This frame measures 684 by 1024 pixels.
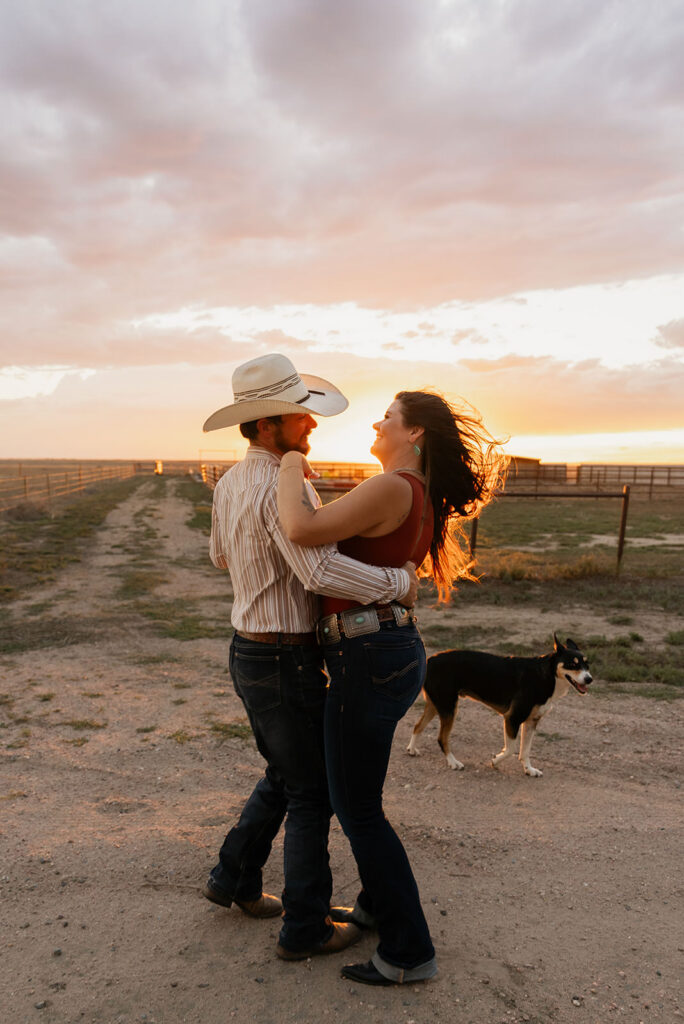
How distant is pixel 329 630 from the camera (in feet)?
7.73

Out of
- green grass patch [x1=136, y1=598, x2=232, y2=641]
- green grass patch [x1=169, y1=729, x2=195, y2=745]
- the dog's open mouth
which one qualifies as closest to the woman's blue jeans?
the dog's open mouth

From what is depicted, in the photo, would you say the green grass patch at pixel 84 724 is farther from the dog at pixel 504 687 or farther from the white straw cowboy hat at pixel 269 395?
the white straw cowboy hat at pixel 269 395

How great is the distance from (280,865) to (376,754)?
157cm

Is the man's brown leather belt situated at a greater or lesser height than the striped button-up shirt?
lesser

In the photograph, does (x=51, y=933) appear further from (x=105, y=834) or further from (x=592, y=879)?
(x=592, y=879)

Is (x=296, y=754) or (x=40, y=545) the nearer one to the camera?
(x=296, y=754)

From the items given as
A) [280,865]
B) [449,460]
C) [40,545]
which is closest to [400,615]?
[449,460]

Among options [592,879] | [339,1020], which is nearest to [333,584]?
[339,1020]

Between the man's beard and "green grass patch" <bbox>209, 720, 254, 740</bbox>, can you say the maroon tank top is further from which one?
"green grass patch" <bbox>209, 720, 254, 740</bbox>

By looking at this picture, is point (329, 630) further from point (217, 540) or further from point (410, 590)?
point (217, 540)

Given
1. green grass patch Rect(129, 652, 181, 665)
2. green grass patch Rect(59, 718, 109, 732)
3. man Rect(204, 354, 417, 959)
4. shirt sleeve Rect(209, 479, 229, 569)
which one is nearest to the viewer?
man Rect(204, 354, 417, 959)

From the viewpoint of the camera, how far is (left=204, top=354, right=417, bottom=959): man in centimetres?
242

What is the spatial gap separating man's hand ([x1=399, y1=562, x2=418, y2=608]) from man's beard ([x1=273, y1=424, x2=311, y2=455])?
0.58 meters

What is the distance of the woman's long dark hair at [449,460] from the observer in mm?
2523
